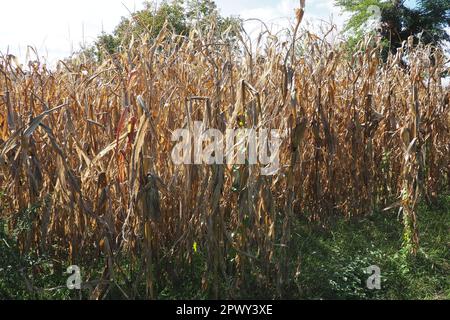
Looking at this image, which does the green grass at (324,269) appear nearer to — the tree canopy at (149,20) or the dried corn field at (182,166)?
the dried corn field at (182,166)

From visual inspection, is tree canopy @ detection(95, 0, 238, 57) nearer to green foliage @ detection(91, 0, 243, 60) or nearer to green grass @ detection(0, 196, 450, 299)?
green foliage @ detection(91, 0, 243, 60)

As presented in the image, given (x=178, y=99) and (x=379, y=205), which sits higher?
(x=178, y=99)

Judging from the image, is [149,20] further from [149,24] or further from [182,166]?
[182,166]

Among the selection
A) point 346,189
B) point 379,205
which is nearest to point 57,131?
point 346,189

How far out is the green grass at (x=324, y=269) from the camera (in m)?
2.43

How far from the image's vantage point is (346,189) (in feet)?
12.0

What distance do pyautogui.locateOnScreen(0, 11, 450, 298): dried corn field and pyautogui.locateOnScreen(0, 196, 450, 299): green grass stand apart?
0.18ft

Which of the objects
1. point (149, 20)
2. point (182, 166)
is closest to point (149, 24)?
point (149, 20)

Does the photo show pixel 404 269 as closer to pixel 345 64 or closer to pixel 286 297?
pixel 286 297

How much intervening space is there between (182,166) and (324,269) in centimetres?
97

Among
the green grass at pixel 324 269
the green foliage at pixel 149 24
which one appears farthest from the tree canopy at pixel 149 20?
the green grass at pixel 324 269

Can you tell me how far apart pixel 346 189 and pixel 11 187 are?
7.12 feet

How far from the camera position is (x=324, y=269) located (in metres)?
2.75

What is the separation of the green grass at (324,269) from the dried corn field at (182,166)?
5cm
